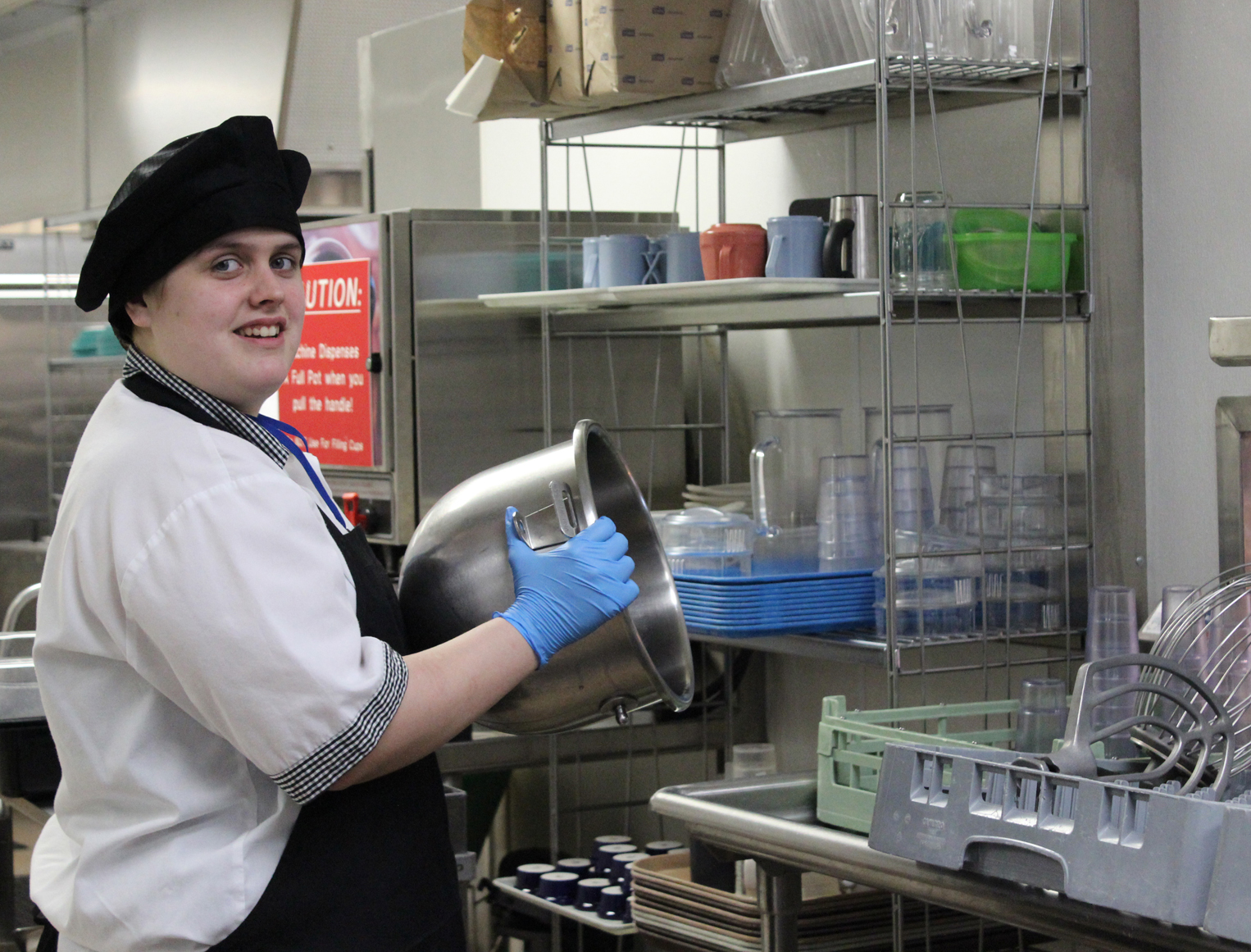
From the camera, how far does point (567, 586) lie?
1589mm

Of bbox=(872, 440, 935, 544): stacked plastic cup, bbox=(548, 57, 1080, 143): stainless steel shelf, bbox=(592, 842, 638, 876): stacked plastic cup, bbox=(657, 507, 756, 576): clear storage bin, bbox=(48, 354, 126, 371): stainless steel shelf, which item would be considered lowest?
bbox=(592, 842, 638, 876): stacked plastic cup

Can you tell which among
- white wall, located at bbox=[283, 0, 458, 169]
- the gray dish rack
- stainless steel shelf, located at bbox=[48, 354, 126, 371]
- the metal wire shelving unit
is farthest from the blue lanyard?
stainless steel shelf, located at bbox=[48, 354, 126, 371]

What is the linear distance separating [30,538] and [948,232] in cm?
437

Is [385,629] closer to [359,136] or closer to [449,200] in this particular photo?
[449,200]

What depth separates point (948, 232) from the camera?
2.36 metres

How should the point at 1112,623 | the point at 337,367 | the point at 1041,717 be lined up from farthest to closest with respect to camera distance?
the point at 337,367 → the point at 1112,623 → the point at 1041,717

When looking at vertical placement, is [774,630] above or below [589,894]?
above

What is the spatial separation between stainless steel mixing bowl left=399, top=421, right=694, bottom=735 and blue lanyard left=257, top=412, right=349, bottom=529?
4.7 inches

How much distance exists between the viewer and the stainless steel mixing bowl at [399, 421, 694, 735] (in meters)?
1.68

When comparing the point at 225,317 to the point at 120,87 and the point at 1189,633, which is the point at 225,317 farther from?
the point at 120,87

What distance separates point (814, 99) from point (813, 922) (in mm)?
1368

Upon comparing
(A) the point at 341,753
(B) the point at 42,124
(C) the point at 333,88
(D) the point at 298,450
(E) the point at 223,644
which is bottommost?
(A) the point at 341,753

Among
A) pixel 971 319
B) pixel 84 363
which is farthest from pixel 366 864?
pixel 84 363

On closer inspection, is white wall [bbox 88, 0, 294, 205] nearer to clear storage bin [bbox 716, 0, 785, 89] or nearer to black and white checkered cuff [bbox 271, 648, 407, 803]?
clear storage bin [bbox 716, 0, 785, 89]
